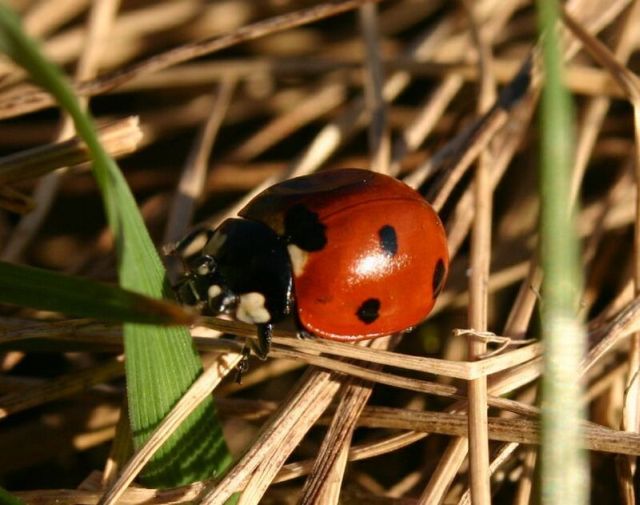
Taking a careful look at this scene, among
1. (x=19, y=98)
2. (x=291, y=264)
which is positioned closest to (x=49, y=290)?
(x=291, y=264)

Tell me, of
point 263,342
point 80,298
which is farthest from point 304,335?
point 80,298

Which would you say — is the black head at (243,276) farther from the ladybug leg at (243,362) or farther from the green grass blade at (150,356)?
the green grass blade at (150,356)

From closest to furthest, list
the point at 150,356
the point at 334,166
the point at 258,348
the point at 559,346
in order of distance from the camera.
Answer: the point at 559,346 < the point at 150,356 < the point at 258,348 < the point at 334,166

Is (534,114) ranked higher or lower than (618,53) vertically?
lower

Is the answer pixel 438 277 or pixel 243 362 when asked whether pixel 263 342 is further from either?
pixel 438 277

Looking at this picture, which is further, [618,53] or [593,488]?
[618,53]

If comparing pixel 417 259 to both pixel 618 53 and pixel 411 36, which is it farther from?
pixel 411 36

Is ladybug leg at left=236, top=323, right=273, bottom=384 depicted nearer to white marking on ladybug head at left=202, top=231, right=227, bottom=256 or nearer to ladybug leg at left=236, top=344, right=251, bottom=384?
ladybug leg at left=236, top=344, right=251, bottom=384

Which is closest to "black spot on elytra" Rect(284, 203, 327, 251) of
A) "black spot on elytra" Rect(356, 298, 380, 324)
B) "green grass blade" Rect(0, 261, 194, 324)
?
"black spot on elytra" Rect(356, 298, 380, 324)
